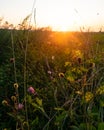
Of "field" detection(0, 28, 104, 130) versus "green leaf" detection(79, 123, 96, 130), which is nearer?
"green leaf" detection(79, 123, 96, 130)

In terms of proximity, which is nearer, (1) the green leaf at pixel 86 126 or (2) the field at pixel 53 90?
(1) the green leaf at pixel 86 126

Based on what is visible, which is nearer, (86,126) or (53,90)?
(86,126)

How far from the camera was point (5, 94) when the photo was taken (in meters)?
3.68

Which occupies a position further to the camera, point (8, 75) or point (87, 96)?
point (8, 75)

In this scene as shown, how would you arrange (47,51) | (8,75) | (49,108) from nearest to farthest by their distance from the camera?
1. (49,108)
2. (8,75)
3. (47,51)

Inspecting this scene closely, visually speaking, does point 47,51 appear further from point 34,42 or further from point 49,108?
point 49,108

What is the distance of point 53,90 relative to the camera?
9.50 feet

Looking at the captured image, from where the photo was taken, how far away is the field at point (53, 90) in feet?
8.43

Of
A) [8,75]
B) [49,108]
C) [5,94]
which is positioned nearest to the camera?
[49,108]

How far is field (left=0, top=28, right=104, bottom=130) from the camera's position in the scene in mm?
2568

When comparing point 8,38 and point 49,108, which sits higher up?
point 8,38

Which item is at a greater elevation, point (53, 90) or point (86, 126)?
point (53, 90)

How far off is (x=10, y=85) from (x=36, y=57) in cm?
122

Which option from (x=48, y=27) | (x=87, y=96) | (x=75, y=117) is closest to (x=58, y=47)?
(x=48, y=27)
